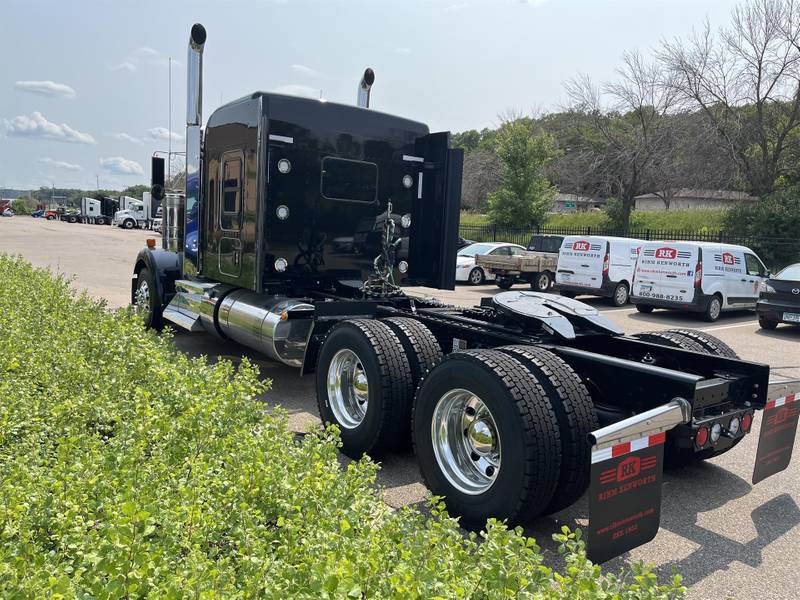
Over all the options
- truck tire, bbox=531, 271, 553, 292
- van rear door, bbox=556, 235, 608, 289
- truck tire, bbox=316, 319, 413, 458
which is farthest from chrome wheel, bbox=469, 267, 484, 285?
truck tire, bbox=316, 319, 413, 458

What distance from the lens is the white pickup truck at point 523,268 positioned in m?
20.4

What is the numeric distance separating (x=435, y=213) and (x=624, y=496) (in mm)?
4931

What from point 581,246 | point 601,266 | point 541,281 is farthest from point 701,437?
point 541,281

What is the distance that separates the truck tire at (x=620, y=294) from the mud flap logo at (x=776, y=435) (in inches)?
521

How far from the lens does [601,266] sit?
17.6 m

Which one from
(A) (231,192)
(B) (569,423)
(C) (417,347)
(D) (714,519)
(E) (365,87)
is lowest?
(D) (714,519)

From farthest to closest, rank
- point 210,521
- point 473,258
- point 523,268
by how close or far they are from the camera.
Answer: point 473,258 → point 523,268 → point 210,521

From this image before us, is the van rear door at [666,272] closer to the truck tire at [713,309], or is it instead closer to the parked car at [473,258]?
the truck tire at [713,309]

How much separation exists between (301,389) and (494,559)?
5448 mm

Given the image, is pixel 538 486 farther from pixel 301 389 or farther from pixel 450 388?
pixel 301 389

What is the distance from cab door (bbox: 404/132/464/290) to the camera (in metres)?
7.76

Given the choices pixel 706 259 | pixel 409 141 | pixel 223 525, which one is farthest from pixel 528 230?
pixel 223 525

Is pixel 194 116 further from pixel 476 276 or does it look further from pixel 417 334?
pixel 476 276

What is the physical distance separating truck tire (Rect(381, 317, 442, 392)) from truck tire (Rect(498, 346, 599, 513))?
1213 millimetres
